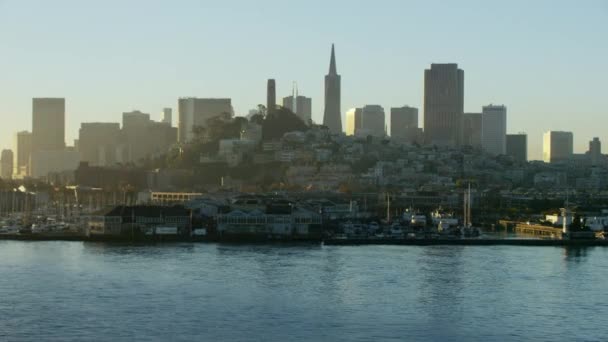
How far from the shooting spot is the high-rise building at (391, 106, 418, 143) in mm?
83500

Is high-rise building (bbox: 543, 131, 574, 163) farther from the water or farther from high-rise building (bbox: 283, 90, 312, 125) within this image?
the water

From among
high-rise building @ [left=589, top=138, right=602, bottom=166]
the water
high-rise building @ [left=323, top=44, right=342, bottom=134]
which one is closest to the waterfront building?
high-rise building @ [left=589, top=138, right=602, bottom=166]

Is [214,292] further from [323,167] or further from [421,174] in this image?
[421,174]

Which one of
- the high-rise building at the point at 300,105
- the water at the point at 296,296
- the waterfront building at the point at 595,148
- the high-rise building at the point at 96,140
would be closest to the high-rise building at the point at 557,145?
the waterfront building at the point at 595,148

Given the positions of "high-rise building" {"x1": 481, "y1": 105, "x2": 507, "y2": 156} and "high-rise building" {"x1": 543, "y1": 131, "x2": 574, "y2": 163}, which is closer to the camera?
"high-rise building" {"x1": 481, "y1": 105, "x2": 507, "y2": 156}

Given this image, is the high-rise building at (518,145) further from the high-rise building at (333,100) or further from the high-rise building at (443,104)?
the high-rise building at (333,100)

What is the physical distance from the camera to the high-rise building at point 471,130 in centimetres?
8594

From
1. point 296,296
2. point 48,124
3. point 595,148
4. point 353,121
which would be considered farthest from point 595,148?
point 296,296

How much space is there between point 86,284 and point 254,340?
566 cm

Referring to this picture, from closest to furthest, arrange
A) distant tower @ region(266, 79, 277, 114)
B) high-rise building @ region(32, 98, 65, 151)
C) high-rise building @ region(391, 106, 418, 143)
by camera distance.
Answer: distant tower @ region(266, 79, 277, 114) → high-rise building @ region(32, 98, 65, 151) → high-rise building @ region(391, 106, 418, 143)

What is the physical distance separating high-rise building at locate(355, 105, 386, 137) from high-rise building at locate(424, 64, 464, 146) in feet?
12.4

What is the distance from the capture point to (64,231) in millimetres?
30156

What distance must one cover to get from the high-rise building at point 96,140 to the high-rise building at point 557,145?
37246 millimetres

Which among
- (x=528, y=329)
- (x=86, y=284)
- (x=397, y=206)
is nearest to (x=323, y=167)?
(x=397, y=206)
